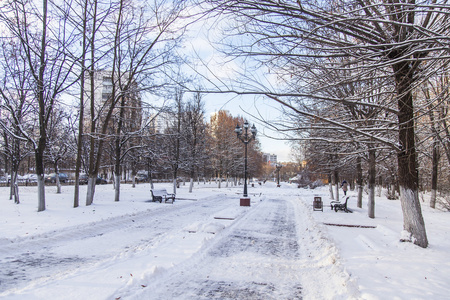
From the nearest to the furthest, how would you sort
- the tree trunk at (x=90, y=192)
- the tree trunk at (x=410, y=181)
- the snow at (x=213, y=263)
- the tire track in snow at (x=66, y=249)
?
the snow at (x=213, y=263) < the tire track in snow at (x=66, y=249) < the tree trunk at (x=410, y=181) < the tree trunk at (x=90, y=192)

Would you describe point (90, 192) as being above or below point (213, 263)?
above

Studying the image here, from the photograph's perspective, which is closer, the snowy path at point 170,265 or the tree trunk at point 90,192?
the snowy path at point 170,265

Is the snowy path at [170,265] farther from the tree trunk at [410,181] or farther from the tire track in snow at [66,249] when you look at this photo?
the tree trunk at [410,181]

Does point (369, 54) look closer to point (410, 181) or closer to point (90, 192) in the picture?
point (410, 181)

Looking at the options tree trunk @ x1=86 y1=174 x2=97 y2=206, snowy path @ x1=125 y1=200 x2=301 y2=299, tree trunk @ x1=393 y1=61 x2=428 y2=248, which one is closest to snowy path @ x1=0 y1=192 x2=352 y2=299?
snowy path @ x1=125 y1=200 x2=301 y2=299

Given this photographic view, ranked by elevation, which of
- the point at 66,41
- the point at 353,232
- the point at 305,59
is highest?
the point at 66,41

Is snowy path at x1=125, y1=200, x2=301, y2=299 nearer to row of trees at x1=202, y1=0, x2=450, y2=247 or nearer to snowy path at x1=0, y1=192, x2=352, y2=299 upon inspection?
snowy path at x1=0, y1=192, x2=352, y2=299

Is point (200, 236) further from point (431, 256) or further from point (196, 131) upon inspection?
point (196, 131)

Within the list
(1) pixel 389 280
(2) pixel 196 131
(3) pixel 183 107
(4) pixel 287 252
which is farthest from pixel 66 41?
(2) pixel 196 131

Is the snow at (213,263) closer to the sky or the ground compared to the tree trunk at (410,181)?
closer to the ground

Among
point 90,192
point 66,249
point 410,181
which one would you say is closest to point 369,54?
point 410,181

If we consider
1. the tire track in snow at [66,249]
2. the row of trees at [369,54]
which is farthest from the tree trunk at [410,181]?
the tire track in snow at [66,249]

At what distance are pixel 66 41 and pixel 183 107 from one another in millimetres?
17911

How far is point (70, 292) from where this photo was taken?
13.3 feet
